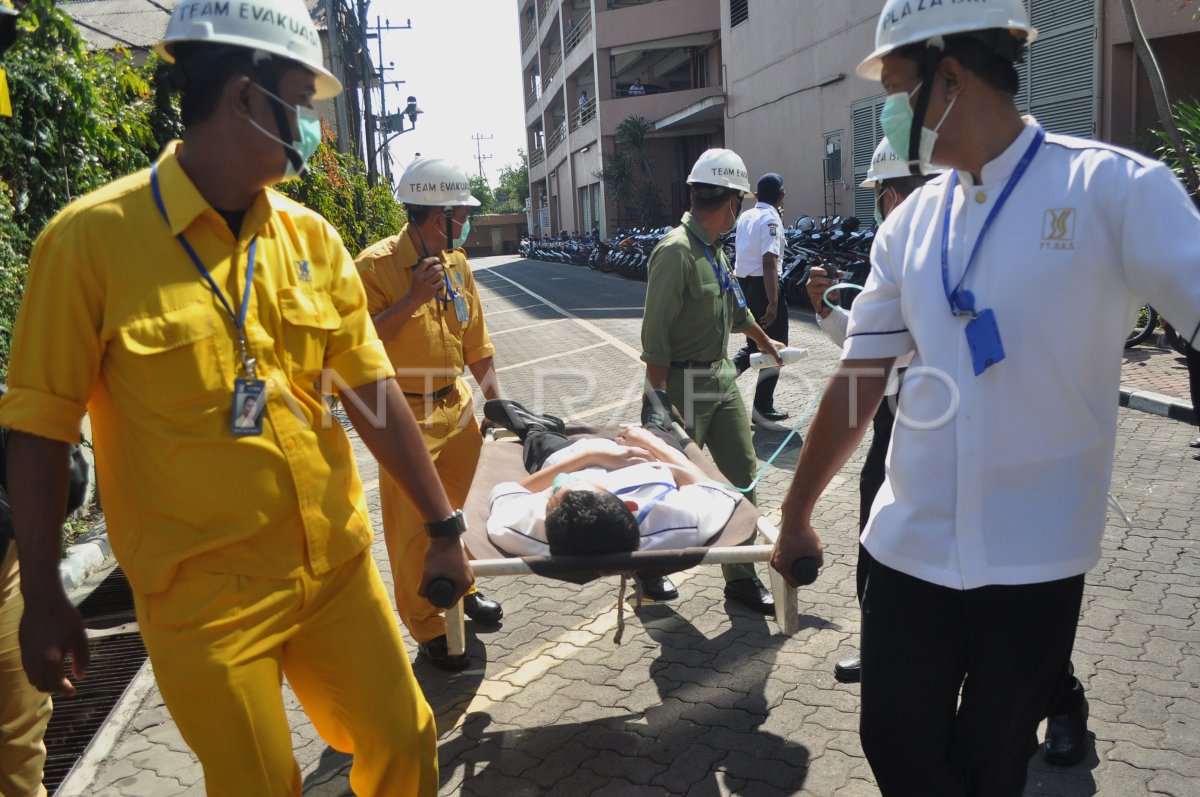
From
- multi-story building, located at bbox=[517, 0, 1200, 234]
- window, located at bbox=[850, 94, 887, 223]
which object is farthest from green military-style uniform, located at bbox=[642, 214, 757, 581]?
window, located at bbox=[850, 94, 887, 223]

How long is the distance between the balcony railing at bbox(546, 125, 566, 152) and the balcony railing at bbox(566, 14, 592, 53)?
466cm

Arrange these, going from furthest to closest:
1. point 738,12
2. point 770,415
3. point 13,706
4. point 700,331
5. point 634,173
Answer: point 634,173 → point 738,12 → point 770,415 → point 700,331 → point 13,706

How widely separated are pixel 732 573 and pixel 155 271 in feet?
10.4

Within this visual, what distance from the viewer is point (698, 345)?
4836mm

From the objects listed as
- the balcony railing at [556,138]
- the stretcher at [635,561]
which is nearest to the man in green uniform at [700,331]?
the stretcher at [635,561]

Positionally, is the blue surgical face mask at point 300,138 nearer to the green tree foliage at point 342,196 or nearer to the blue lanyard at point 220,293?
the blue lanyard at point 220,293

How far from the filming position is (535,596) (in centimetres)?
499

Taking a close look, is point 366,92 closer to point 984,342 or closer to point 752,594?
point 752,594

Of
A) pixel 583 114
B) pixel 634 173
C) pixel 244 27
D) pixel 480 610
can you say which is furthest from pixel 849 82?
pixel 583 114

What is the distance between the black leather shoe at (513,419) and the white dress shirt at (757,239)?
413cm

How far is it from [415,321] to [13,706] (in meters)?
2.15

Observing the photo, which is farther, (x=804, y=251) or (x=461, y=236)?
(x=804, y=251)

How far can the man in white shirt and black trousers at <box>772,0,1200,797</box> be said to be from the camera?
6.35 ft

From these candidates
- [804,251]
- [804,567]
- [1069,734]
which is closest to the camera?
[804,567]
